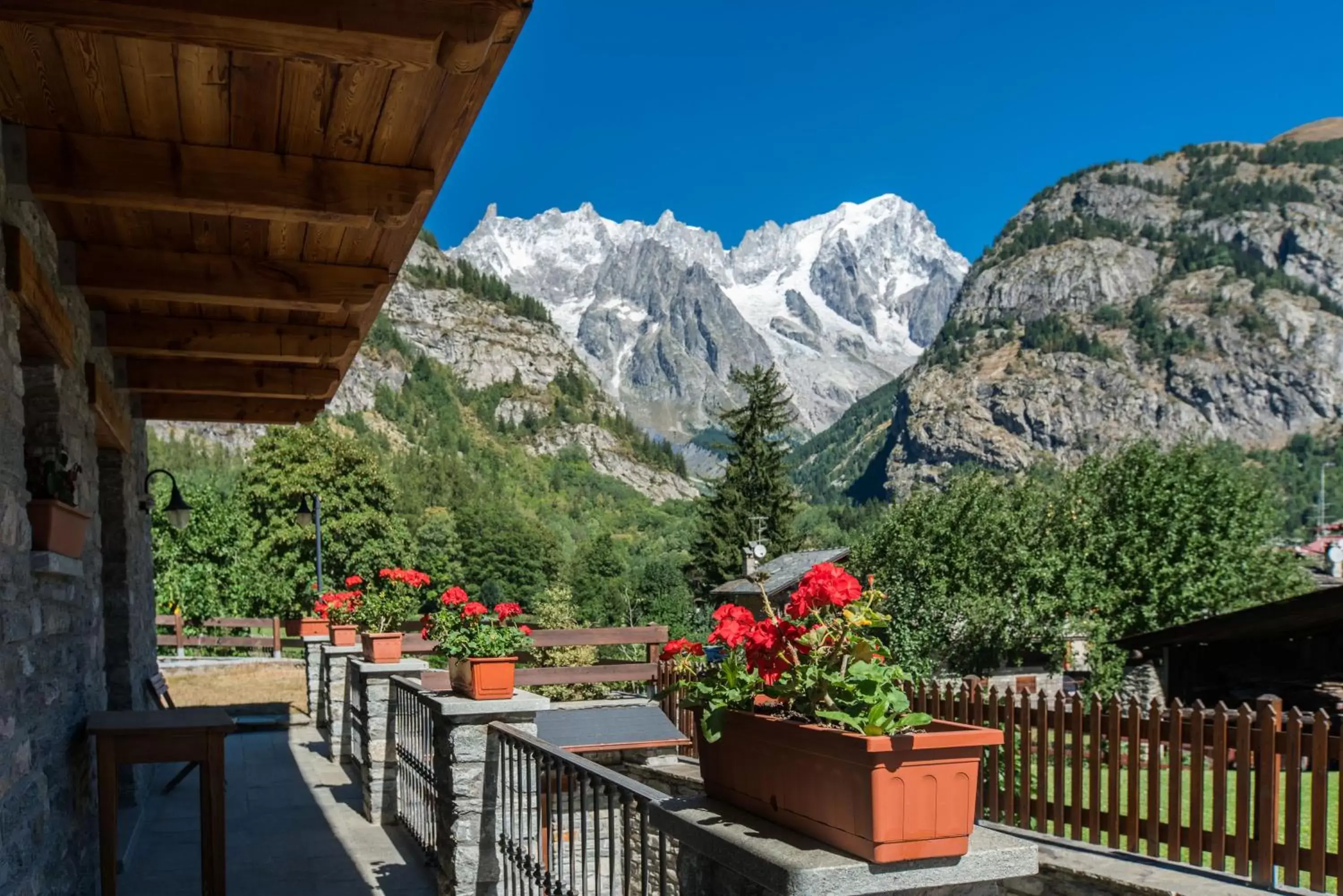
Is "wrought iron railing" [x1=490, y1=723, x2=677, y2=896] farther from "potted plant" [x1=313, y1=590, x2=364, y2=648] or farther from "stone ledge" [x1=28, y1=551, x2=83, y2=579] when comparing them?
"potted plant" [x1=313, y1=590, x2=364, y2=648]

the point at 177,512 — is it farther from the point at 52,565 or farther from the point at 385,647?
the point at 52,565

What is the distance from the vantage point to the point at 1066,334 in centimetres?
11631

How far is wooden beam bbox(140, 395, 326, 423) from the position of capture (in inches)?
336

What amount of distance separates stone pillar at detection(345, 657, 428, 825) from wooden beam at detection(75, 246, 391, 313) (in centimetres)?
303

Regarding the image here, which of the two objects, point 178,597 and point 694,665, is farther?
point 178,597

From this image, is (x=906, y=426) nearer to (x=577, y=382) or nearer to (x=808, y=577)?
(x=577, y=382)

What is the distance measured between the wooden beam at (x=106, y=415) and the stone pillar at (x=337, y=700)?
289 centimetres

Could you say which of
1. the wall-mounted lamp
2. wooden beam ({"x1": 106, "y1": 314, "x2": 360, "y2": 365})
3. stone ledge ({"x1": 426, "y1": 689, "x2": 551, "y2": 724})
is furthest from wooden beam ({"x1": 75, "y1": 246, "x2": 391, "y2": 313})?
the wall-mounted lamp

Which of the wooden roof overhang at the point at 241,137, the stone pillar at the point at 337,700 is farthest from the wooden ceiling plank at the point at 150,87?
the stone pillar at the point at 337,700

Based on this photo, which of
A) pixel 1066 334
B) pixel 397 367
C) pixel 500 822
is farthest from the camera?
pixel 1066 334

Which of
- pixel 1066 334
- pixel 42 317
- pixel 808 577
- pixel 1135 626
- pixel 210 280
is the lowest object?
pixel 1135 626

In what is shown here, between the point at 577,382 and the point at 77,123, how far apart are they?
104 meters

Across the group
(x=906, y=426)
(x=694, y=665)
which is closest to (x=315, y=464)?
(x=694, y=665)

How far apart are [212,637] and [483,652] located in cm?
→ 1742
